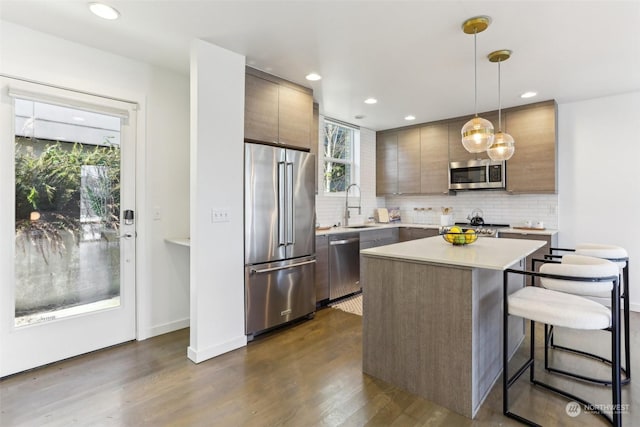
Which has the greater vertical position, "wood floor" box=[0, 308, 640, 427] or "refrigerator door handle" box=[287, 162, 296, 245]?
"refrigerator door handle" box=[287, 162, 296, 245]

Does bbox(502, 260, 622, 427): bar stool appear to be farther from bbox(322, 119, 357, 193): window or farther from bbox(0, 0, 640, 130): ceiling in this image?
bbox(322, 119, 357, 193): window

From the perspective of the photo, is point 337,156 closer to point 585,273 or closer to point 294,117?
point 294,117

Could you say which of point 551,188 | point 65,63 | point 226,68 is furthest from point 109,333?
point 551,188

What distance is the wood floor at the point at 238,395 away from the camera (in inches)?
76.2

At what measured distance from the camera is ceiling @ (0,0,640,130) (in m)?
2.24

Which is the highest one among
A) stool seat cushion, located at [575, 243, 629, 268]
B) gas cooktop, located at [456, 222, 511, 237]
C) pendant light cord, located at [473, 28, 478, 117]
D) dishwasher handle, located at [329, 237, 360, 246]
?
pendant light cord, located at [473, 28, 478, 117]

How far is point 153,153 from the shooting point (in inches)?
126

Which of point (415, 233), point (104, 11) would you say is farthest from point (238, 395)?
point (415, 233)

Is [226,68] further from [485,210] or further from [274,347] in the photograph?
[485,210]

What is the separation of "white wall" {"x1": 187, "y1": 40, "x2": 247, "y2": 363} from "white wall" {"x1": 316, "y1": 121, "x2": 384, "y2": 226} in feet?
7.01

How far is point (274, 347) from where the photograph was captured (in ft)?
9.66

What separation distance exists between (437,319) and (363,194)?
12.2 feet

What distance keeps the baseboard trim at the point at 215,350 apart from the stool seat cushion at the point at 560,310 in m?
2.18

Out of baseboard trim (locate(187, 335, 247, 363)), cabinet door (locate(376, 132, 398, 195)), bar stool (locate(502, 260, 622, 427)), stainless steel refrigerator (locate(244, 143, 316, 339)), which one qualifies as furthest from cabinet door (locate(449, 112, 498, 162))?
baseboard trim (locate(187, 335, 247, 363))
